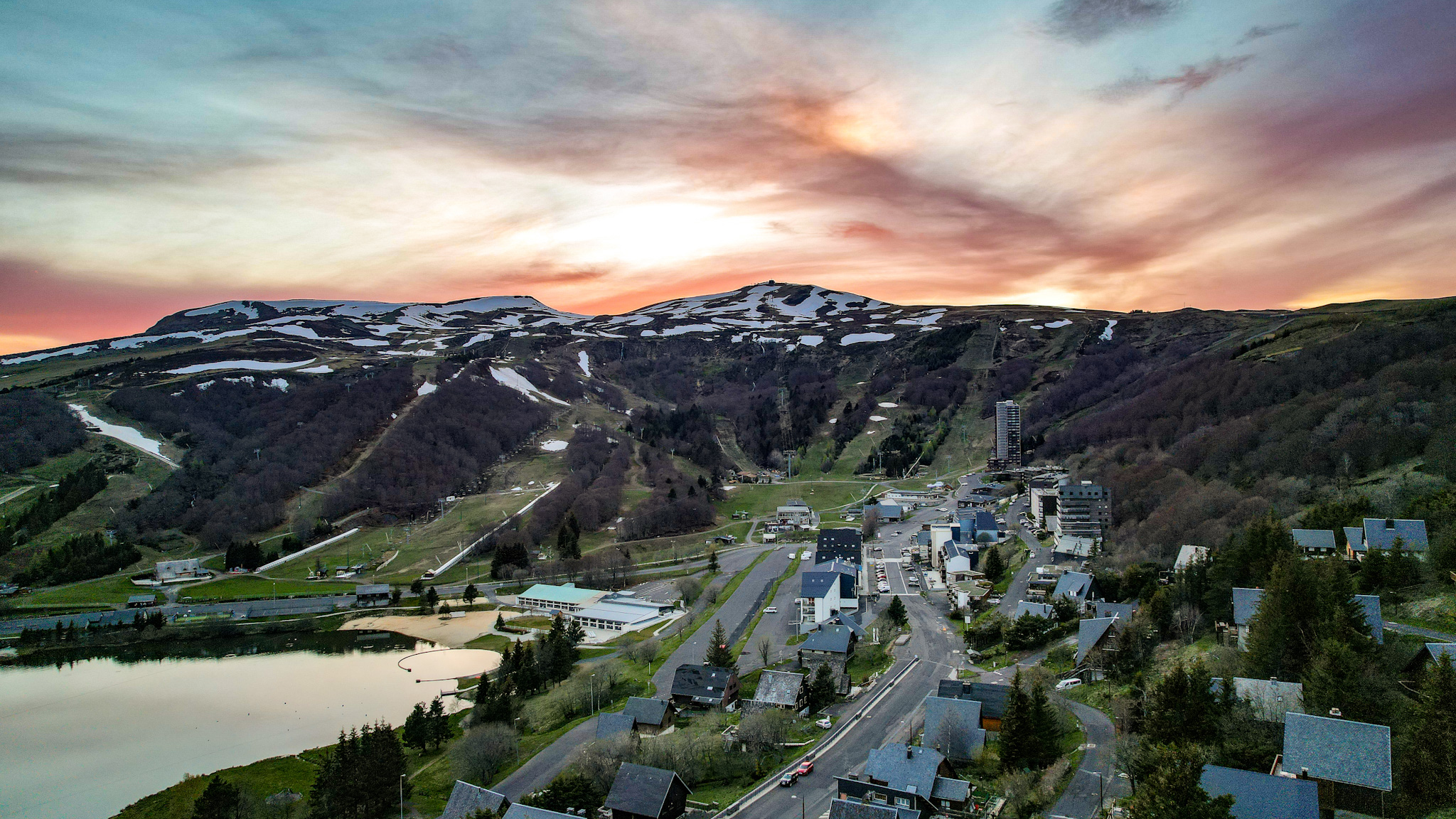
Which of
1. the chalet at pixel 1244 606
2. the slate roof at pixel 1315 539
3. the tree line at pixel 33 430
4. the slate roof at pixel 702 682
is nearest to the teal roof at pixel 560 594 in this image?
the slate roof at pixel 702 682

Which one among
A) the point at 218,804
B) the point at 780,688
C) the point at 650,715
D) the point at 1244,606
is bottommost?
the point at 218,804

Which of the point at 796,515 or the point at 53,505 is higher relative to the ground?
the point at 53,505

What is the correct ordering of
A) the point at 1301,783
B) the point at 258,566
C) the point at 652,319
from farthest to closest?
1. the point at 652,319
2. the point at 258,566
3. the point at 1301,783

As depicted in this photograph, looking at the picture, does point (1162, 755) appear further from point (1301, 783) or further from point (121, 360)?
point (121, 360)

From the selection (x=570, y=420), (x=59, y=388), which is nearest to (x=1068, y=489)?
(x=570, y=420)

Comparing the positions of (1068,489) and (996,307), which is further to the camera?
(996,307)

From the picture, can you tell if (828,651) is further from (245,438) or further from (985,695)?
(245,438)

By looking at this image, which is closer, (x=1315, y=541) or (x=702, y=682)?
(x=702, y=682)

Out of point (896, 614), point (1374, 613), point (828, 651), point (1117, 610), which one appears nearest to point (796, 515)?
point (896, 614)
